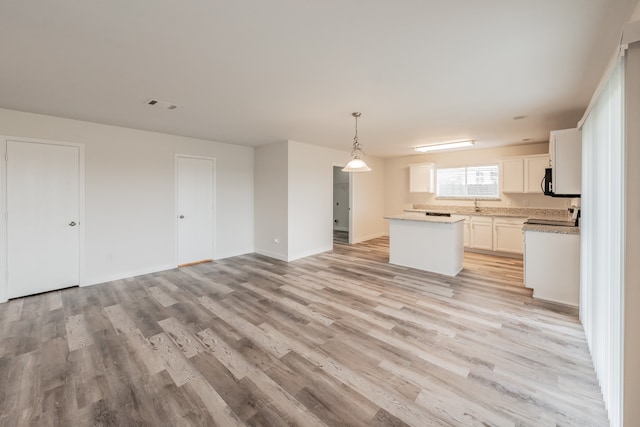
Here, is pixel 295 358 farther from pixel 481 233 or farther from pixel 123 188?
pixel 481 233

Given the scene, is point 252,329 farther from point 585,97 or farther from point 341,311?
point 585,97

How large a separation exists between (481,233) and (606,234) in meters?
4.73

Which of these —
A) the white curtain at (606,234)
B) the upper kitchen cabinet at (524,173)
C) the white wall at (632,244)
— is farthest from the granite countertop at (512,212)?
the white wall at (632,244)

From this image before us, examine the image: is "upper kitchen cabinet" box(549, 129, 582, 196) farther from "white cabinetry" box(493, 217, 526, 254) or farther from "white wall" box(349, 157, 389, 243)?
"white wall" box(349, 157, 389, 243)

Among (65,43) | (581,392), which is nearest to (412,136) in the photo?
(581,392)

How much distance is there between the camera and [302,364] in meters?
2.22

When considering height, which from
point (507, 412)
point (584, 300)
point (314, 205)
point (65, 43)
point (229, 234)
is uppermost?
point (65, 43)

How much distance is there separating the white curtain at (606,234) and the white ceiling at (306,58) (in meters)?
0.61

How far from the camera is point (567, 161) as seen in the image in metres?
3.07

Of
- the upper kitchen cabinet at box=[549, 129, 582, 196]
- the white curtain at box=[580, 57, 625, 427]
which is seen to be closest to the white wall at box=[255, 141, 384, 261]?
the upper kitchen cabinet at box=[549, 129, 582, 196]

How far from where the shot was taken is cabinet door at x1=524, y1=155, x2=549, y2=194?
18.0 feet

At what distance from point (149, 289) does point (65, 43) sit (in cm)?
317

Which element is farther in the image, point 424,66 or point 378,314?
point 378,314

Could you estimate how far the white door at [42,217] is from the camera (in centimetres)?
358
